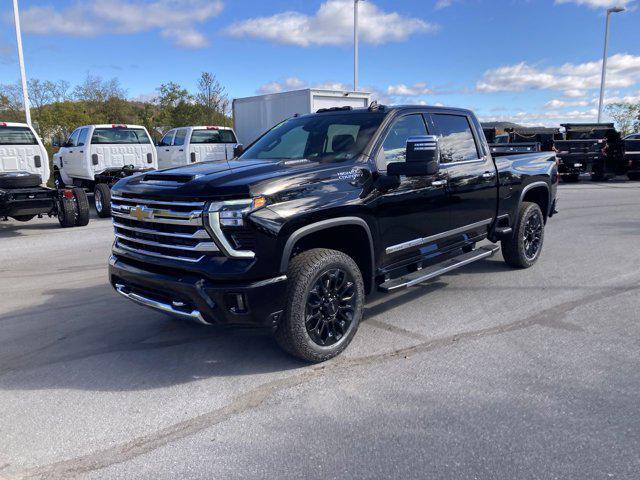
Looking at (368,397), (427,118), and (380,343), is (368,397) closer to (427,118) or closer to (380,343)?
(380,343)

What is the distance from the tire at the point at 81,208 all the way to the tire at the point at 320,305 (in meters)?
7.97

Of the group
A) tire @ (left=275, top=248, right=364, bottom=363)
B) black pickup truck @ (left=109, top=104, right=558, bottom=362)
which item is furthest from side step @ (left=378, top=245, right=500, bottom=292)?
tire @ (left=275, top=248, right=364, bottom=363)

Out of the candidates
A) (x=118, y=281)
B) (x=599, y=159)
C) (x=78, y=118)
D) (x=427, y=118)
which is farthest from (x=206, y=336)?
(x=78, y=118)

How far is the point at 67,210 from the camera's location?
10.3 metres

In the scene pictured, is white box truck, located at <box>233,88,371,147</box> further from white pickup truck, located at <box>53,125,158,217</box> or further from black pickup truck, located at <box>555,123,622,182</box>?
black pickup truck, located at <box>555,123,622,182</box>

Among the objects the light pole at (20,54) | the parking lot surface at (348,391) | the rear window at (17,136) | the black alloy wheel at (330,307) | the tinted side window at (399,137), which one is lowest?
the parking lot surface at (348,391)

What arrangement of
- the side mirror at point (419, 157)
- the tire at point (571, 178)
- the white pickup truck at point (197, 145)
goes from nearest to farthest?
the side mirror at point (419, 157) → the white pickup truck at point (197, 145) → the tire at point (571, 178)

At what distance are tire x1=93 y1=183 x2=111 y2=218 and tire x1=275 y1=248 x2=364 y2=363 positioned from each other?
9.05m

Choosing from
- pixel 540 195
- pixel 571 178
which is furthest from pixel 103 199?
pixel 571 178

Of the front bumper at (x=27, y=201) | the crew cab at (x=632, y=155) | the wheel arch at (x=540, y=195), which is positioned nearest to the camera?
the wheel arch at (x=540, y=195)

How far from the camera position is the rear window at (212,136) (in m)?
15.8

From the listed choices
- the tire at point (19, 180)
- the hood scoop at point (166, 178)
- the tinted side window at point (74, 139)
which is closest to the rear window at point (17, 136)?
the tire at point (19, 180)

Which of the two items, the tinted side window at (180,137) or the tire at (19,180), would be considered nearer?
the tire at (19,180)

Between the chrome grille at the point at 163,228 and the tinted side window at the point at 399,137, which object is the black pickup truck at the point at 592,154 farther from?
the chrome grille at the point at 163,228
